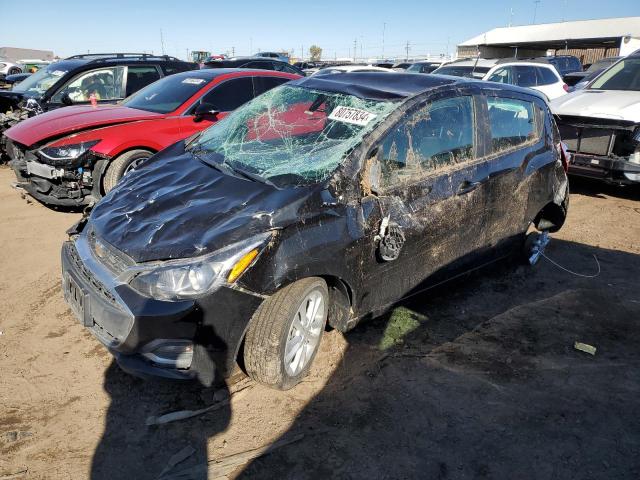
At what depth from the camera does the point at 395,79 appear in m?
3.70

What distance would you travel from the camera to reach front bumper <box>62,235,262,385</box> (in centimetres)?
237

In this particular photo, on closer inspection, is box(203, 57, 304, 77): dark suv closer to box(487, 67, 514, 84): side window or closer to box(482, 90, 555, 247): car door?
box(487, 67, 514, 84): side window

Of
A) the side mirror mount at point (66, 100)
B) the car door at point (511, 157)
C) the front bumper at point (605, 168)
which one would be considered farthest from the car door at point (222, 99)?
the front bumper at point (605, 168)

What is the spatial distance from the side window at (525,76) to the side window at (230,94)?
7409 millimetres

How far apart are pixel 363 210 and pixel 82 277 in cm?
164

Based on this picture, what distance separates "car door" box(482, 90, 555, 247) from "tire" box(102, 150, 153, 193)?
12.6 feet

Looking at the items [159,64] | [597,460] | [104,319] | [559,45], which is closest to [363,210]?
[104,319]

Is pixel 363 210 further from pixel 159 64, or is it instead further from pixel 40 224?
pixel 159 64

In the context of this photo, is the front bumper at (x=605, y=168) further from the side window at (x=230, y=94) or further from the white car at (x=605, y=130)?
the side window at (x=230, y=94)

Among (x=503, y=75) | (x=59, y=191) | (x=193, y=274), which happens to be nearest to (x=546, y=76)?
(x=503, y=75)

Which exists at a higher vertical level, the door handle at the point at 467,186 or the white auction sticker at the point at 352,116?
the white auction sticker at the point at 352,116

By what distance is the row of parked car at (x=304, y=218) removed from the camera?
2.46 meters

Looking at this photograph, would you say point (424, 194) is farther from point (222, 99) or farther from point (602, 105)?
point (602, 105)

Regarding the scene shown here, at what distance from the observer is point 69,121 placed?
5.62m
